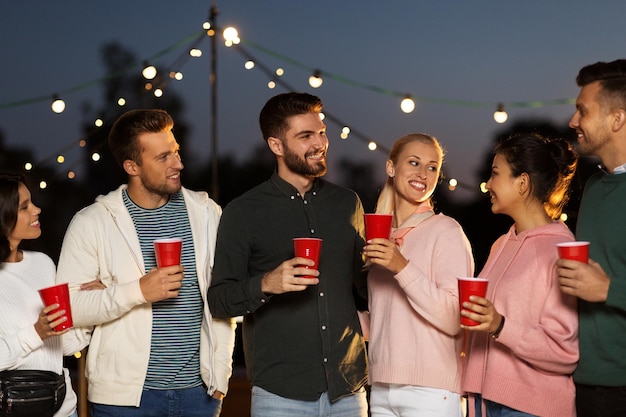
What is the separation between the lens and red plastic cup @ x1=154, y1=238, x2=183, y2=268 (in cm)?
269

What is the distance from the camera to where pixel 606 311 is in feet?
8.46

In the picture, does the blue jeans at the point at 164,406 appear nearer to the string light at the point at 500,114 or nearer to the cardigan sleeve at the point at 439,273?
the cardigan sleeve at the point at 439,273

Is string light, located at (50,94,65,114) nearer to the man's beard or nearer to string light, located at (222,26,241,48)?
string light, located at (222,26,241,48)

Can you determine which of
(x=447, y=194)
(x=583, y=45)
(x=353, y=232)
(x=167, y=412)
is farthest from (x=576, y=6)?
(x=167, y=412)

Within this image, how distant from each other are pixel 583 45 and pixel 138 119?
22.2ft

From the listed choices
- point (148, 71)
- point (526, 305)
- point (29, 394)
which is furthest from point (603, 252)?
point (148, 71)

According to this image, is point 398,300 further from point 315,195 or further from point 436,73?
point 436,73

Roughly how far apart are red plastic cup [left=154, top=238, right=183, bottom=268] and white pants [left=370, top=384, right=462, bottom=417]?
34.3 inches

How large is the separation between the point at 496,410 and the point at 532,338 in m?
0.29

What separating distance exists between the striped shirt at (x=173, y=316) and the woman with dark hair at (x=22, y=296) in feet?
1.11

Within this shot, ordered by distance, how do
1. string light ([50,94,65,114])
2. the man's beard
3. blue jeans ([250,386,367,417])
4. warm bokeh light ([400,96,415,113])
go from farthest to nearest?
warm bokeh light ([400,96,415,113]) → string light ([50,94,65,114]) → the man's beard → blue jeans ([250,386,367,417])

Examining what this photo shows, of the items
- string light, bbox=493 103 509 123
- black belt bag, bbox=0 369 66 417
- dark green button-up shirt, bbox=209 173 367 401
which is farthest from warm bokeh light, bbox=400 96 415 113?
black belt bag, bbox=0 369 66 417

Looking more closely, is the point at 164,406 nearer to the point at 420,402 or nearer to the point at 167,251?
the point at 167,251

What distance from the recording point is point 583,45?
8766 mm
